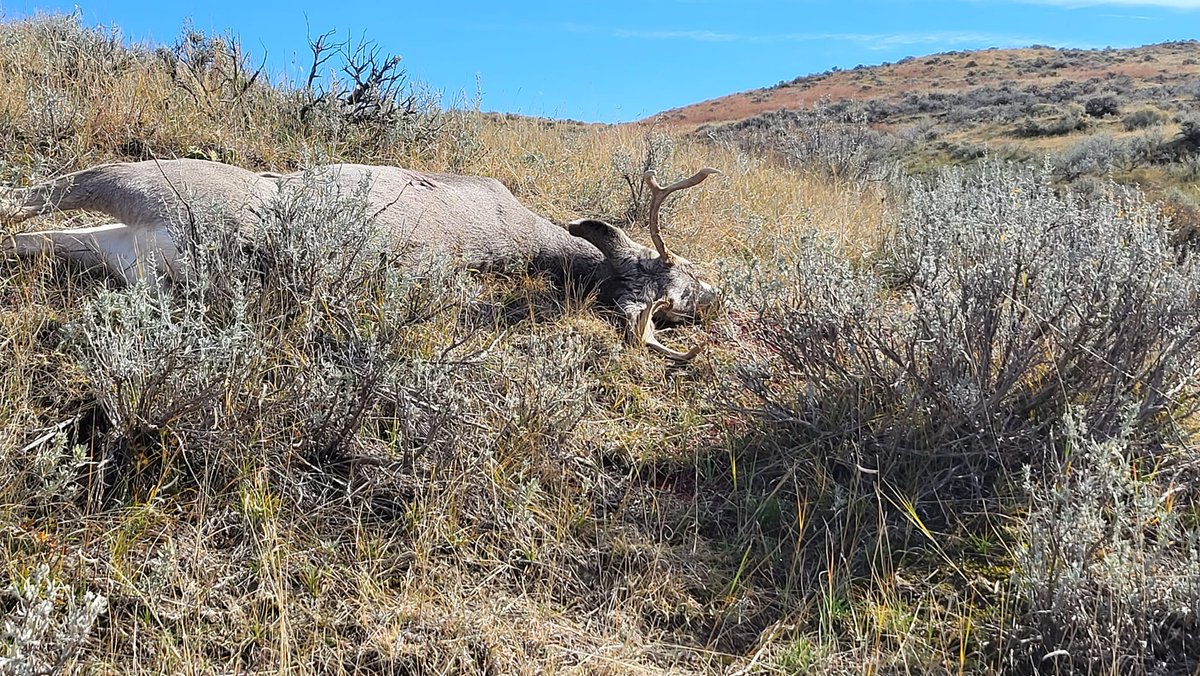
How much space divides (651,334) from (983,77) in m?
43.4

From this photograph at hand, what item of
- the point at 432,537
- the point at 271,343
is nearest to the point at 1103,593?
the point at 432,537

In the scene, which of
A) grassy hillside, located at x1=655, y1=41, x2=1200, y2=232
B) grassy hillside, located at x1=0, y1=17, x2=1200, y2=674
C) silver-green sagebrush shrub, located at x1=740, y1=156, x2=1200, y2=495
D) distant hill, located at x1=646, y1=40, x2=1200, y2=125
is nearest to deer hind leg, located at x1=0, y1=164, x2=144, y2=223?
grassy hillside, located at x1=0, y1=17, x2=1200, y2=674

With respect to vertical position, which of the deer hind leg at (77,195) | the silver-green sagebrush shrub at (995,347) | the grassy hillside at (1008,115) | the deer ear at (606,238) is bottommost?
the silver-green sagebrush shrub at (995,347)

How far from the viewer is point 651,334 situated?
13.8ft

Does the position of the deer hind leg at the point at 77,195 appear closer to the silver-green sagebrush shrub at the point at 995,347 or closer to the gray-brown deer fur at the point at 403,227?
the gray-brown deer fur at the point at 403,227

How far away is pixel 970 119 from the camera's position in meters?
27.2

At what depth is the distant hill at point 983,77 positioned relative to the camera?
33.9 m

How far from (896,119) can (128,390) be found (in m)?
31.4

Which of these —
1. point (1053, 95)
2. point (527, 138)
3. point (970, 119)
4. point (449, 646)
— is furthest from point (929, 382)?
point (1053, 95)

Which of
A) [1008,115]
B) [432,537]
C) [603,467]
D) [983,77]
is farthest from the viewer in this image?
[983,77]

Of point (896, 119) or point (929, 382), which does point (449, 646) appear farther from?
point (896, 119)

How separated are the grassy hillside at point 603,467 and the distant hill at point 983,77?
94.2 feet

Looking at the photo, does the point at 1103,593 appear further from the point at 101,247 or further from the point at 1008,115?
the point at 1008,115

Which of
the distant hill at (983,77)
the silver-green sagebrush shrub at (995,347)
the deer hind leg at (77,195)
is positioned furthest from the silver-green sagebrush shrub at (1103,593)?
the distant hill at (983,77)
